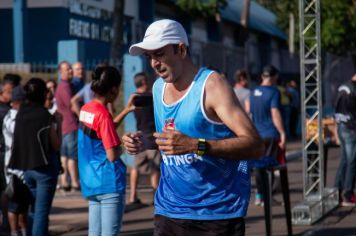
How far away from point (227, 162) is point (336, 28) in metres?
40.9

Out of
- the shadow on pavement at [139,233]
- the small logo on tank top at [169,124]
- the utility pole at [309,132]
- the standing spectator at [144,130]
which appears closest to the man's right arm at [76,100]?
the standing spectator at [144,130]

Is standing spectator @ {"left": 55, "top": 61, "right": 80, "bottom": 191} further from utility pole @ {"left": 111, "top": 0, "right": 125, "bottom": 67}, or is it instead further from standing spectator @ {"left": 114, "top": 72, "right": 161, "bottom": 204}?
utility pole @ {"left": 111, "top": 0, "right": 125, "bottom": 67}

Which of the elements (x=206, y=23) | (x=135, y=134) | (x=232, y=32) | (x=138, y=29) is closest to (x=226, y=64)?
(x=138, y=29)

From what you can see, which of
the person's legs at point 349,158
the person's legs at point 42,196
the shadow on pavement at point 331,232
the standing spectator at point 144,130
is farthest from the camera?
the person's legs at point 349,158

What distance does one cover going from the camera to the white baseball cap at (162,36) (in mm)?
5582

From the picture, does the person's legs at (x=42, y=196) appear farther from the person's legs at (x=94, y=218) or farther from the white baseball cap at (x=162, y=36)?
the white baseball cap at (x=162, y=36)

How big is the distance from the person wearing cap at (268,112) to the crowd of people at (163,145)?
14mm

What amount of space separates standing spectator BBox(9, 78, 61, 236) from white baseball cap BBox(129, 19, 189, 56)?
13.4 feet

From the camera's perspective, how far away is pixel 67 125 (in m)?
15.9

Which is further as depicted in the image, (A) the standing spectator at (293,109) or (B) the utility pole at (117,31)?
(A) the standing spectator at (293,109)

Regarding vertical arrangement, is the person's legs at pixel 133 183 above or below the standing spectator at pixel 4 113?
below

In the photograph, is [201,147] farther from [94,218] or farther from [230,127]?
[94,218]

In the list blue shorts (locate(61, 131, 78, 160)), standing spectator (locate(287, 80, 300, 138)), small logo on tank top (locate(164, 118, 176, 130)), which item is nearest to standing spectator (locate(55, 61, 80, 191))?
blue shorts (locate(61, 131, 78, 160))

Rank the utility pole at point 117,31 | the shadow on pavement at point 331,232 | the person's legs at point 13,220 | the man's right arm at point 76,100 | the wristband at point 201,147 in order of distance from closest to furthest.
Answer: the wristband at point 201,147, the person's legs at point 13,220, the shadow on pavement at point 331,232, the man's right arm at point 76,100, the utility pole at point 117,31
